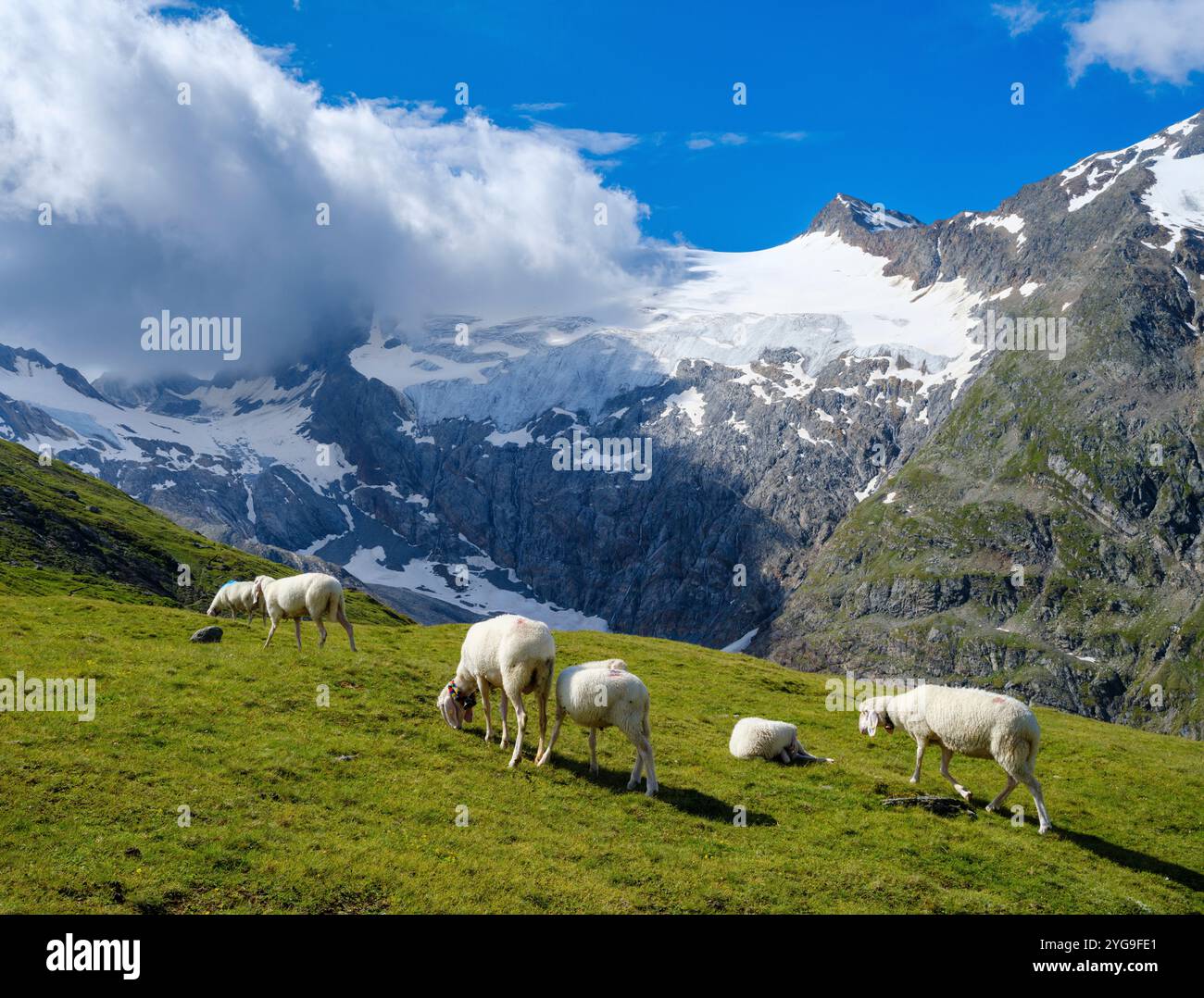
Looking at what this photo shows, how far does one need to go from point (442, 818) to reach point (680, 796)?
289 inches

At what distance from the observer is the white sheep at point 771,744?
104 ft

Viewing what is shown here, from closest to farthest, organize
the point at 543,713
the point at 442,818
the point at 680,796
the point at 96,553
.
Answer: the point at 442,818
the point at 680,796
the point at 543,713
the point at 96,553

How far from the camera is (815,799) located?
2745cm

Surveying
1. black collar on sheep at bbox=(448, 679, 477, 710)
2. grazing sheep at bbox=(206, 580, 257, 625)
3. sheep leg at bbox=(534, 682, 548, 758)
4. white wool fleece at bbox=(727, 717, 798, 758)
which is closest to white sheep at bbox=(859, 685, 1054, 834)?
white wool fleece at bbox=(727, 717, 798, 758)

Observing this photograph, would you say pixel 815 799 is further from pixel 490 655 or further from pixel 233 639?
pixel 233 639

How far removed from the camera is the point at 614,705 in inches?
1020

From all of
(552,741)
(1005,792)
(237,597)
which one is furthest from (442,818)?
(237,597)

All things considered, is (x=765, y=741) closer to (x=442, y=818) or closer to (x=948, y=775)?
(x=948, y=775)

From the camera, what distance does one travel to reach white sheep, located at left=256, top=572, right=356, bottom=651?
40500 mm

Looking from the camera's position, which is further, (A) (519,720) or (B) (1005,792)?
(A) (519,720)

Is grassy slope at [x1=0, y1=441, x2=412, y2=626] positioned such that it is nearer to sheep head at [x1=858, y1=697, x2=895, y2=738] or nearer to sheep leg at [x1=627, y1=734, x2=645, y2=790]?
sheep leg at [x1=627, y1=734, x2=645, y2=790]

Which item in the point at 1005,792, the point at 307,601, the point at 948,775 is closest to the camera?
the point at 1005,792

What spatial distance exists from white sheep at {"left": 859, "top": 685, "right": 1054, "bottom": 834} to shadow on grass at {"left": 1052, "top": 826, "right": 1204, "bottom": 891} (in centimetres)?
101
